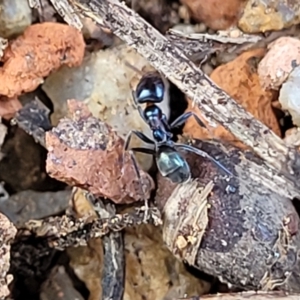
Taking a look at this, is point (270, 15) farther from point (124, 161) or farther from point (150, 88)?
point (124, 161)

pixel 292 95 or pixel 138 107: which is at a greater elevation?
pixel 292 95

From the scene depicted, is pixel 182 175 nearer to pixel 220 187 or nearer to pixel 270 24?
pixel 220 187

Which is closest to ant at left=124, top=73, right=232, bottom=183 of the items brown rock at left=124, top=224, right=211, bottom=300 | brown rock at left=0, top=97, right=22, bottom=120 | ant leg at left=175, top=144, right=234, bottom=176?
ant leg at left=175, top=144, right=234, bottom=176

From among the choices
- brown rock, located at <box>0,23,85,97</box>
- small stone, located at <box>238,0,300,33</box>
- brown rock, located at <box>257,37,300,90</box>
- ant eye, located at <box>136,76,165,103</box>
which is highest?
small stone, located at <box>238,0,300,33</box>

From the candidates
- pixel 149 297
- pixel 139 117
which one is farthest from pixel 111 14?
pixel 149 297

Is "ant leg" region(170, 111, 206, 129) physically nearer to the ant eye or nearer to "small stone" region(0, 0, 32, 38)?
the ant eye

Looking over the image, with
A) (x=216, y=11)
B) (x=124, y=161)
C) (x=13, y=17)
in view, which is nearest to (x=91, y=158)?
(x=124, y=161)
